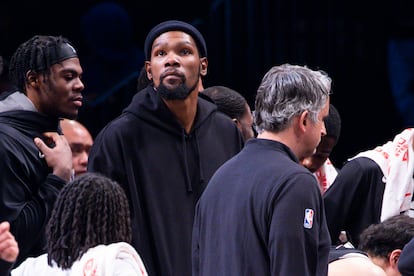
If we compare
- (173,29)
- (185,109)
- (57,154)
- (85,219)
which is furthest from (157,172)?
(85,219)

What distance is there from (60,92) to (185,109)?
60 cm

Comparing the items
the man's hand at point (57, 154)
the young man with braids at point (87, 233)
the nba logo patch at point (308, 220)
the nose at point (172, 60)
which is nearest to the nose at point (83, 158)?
the man's hand at point (57, 154)

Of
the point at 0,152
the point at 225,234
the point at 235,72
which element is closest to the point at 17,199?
the point at 0,152

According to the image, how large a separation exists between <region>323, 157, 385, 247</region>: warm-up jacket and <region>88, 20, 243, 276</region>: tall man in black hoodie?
1.93 feet

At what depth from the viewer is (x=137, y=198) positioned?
6441mm

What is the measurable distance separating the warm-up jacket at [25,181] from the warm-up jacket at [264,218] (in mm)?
1012

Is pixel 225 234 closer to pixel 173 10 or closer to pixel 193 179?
pixel 193 179

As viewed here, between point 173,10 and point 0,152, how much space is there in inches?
143

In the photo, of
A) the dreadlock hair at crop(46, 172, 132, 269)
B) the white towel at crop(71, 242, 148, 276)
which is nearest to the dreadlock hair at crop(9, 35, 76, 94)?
the dreadlock hair at crop(46, 172, 132, 269)

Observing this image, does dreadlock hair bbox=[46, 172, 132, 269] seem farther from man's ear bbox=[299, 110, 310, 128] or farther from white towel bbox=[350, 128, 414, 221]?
white towel bbox=[350, 128, 414, 221]

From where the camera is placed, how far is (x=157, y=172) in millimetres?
6512

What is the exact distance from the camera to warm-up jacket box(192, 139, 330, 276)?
5.22 meters

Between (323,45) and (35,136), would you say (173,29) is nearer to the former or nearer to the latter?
(35,136)

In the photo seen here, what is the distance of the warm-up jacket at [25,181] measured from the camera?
20.5 feet
